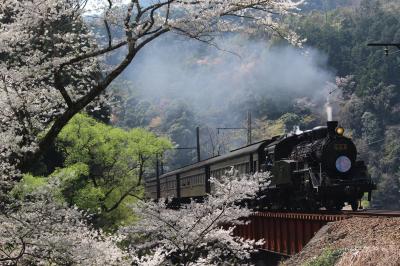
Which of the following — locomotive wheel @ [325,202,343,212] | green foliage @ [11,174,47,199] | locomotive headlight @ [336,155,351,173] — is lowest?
locomotive wheel @ [325,202,343,212]

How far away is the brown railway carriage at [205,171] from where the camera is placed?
2342 centimetres

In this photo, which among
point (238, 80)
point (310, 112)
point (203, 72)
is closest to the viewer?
point (310, 112)

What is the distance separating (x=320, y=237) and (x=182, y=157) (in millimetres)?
106197

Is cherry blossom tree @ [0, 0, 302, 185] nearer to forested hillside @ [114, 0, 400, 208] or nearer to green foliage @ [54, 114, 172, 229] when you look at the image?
green foliage @ [54, 114, 172, 229]

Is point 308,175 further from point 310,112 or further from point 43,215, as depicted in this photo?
point 310,112

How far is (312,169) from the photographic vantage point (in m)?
18.8

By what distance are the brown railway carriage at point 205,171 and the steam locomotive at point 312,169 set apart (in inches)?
2.7

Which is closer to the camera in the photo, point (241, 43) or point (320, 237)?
point (320, 237)

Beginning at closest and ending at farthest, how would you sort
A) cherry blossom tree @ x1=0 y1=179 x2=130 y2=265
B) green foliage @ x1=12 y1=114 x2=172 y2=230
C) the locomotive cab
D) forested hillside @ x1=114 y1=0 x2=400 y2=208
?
1. cherry blossom tree @ x1=0 y1=179 x2=130 y2=265
2. the locomotive cab
3. green foliage @ x1=12 y1=114 x2=172 y2=230
4. forested hillside @ x1=114 y1=0 x2=400 y2=208

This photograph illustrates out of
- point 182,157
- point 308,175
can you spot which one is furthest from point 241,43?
point 308,175

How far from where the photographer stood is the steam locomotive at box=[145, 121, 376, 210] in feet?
60.3

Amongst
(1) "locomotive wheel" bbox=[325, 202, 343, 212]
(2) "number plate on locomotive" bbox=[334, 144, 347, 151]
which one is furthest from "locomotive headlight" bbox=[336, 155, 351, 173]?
(1) "locomotive wheel" bbox=[325, 202, 343, 212]

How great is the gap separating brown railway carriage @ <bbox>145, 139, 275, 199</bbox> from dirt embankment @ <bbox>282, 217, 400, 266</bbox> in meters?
3.49

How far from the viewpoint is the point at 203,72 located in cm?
15962
